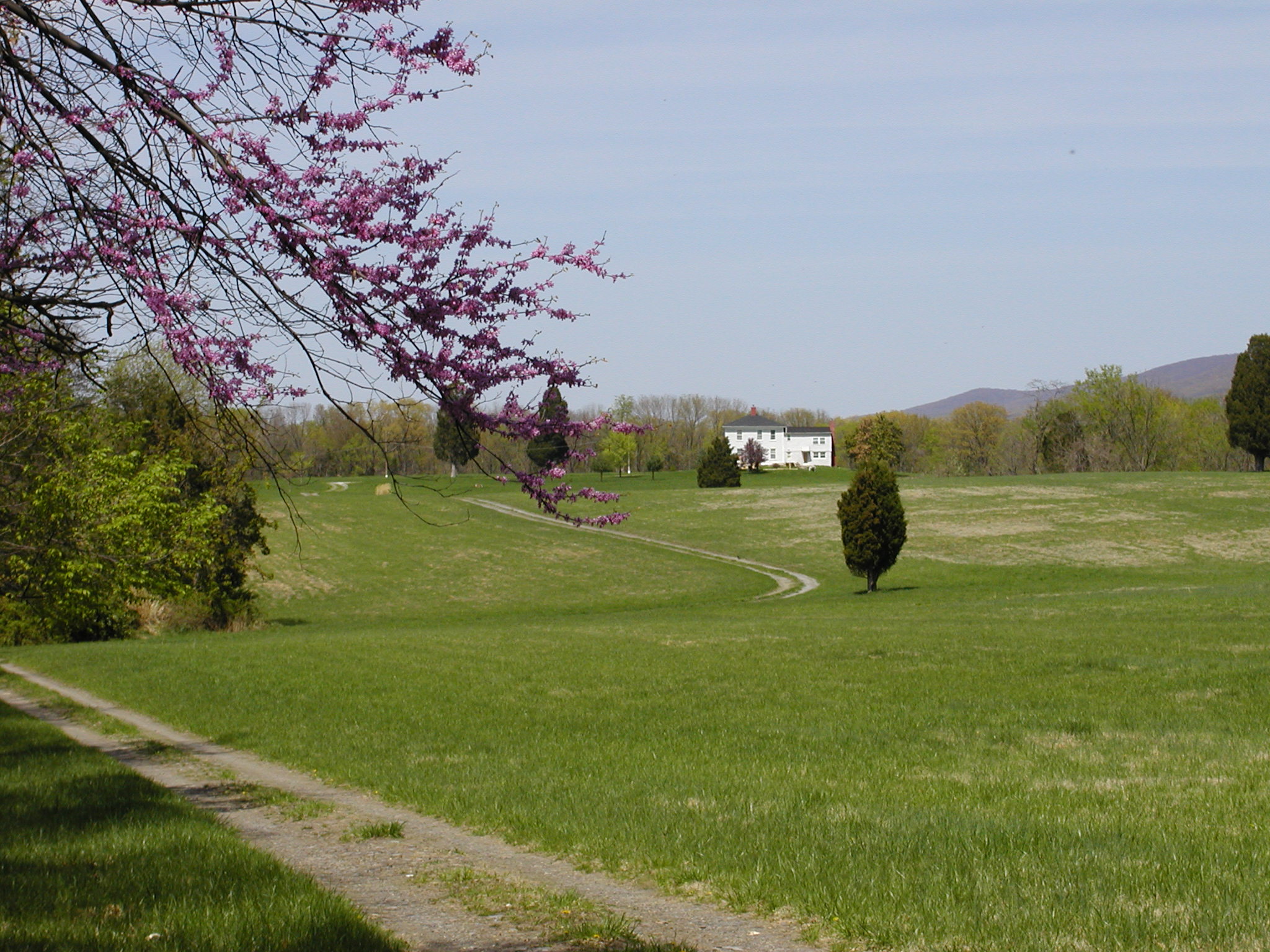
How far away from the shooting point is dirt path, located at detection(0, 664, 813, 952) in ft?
19.2

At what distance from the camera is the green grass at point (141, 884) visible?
18.4ft

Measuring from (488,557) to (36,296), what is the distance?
2058 inches

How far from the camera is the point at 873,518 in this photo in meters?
40.8

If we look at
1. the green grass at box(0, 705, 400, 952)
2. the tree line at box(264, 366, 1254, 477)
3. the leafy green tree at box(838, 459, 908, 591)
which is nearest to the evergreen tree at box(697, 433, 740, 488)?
the tree line at box(264, 366, 1254, 477)

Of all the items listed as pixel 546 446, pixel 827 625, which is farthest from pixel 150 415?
pixel 546 446

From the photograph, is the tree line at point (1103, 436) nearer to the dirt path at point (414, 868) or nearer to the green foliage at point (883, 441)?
the green foliage at point (883, 441)

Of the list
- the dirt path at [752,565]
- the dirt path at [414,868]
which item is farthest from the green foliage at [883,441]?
the dirt path at [414,868]

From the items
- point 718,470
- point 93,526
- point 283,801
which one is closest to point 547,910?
point 283,801

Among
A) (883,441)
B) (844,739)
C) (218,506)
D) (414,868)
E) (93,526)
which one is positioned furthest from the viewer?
(883,441)

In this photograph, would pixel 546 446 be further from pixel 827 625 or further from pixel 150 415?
pixel 150 415

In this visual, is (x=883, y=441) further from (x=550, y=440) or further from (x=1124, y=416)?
(x=550, y=440)

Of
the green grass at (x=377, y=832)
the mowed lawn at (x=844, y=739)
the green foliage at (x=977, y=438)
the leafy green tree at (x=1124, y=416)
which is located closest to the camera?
the mowed lawn at (x=844, y=739)

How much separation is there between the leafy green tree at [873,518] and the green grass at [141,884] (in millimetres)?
33408

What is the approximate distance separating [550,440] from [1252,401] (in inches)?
4161
